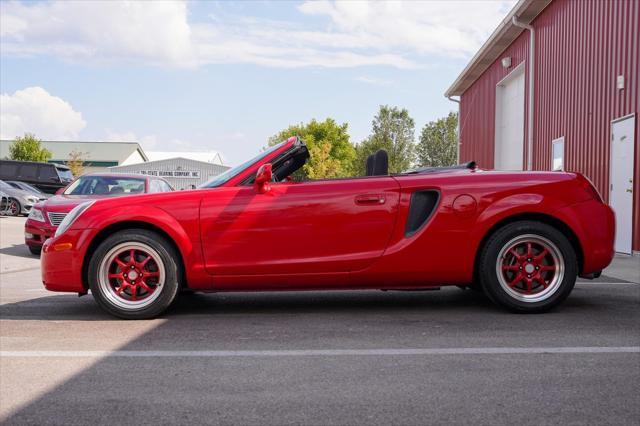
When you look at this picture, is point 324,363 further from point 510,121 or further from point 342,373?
point 510,121

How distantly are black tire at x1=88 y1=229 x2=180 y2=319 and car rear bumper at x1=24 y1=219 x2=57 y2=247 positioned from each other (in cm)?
539

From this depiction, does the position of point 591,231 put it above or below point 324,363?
above

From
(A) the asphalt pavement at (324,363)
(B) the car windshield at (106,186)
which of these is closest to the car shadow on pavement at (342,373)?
(A) the asphalt pavement at (324,363)

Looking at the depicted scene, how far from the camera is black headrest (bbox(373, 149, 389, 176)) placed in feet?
17.1

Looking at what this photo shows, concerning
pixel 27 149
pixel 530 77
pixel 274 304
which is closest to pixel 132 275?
pixel 274 304

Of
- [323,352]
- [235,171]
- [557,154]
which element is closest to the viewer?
[323,352]

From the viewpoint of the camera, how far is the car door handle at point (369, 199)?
468cm

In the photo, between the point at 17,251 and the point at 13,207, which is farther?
the point at 13,207

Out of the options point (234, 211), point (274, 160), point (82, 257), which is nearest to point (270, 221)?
point (234, 211)

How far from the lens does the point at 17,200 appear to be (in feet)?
67.6

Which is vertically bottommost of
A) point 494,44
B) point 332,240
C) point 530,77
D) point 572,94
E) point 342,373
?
point 342,373

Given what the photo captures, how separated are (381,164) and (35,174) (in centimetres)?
2365

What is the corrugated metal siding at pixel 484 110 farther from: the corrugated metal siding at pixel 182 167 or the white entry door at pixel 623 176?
the corrugated metal siding at pixel 182 167

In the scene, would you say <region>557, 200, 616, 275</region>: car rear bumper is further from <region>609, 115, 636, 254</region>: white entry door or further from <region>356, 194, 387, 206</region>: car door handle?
<region>609, 115, 636, 254</region>: white entry door
